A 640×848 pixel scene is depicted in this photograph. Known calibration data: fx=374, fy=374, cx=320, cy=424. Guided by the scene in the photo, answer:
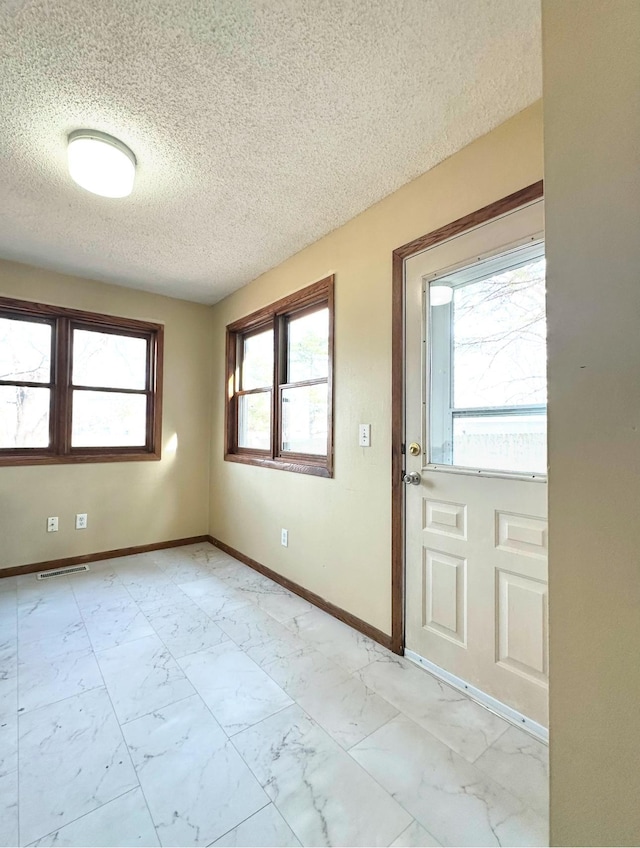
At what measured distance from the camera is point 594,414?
2.11 feet

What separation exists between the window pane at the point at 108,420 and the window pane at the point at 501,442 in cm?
296

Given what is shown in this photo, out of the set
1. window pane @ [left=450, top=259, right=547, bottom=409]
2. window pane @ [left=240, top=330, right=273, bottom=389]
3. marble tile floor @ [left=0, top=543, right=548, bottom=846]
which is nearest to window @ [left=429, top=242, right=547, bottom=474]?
window pane @ [left=450, top=259, right=547, bottom=409]

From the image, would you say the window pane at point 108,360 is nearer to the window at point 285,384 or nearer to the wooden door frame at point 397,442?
the window at point 285,384

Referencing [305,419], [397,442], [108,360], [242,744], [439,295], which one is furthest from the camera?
[108,360]

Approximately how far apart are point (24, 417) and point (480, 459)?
3.38 m

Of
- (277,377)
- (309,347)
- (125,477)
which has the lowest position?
(125,477)

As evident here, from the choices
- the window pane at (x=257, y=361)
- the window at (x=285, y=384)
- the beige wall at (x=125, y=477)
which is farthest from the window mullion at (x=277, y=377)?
the beige wall at (x=125, y=477)

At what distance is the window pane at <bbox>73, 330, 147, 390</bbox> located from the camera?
10.6 ft

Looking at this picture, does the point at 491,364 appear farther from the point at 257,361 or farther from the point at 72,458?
the point at 72,458

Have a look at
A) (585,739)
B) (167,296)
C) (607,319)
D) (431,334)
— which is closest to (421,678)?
(585,739)

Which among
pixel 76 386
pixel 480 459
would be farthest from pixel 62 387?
pixel 480 459

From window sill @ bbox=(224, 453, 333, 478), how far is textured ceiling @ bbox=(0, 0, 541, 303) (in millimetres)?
1567

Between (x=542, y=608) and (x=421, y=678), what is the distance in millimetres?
689

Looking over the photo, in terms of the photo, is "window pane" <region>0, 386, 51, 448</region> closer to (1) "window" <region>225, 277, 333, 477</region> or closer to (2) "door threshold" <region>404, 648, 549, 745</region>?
(1) "window" <region>225, 277, 333, 477</region>
